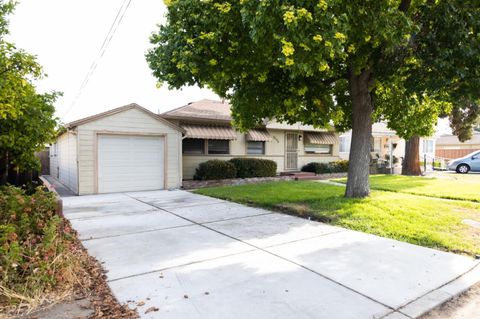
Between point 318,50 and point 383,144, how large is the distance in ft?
69.9

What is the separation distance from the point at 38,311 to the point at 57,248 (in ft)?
3.08

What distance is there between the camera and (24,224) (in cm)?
411

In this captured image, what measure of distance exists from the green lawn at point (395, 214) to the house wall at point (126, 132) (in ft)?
11.3

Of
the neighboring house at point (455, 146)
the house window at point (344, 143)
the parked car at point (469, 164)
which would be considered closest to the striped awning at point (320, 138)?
the house window at point (344, 143)

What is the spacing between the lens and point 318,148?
19516mm

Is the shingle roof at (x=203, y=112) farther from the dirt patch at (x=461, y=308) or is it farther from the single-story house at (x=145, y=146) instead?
the dirt patch at (x=461, y=308)

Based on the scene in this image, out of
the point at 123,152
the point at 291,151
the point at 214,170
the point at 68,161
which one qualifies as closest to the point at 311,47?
the point at 123,152

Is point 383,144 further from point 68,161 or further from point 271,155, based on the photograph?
point 68,161

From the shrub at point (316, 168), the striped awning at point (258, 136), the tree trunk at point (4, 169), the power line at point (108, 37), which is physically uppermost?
the power line at point (108, 37)

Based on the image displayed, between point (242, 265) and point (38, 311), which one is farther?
point (242, 265)

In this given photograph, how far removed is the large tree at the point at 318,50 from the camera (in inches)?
208

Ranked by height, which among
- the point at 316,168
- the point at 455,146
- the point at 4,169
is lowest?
the point at 316,168

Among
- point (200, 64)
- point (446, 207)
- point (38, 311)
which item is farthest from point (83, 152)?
point (446, 207)

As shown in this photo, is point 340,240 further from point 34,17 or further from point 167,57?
point 34,17
